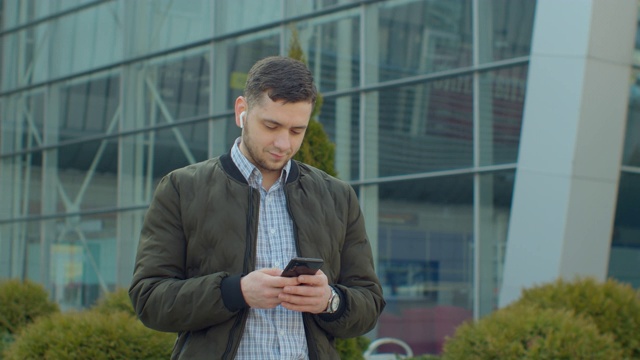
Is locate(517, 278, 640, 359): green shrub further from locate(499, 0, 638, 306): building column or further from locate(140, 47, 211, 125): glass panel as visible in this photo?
locate(140, 47, 211, 125): glass panel

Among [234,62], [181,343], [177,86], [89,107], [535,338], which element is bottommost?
[535,338]

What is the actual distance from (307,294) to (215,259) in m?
0.29

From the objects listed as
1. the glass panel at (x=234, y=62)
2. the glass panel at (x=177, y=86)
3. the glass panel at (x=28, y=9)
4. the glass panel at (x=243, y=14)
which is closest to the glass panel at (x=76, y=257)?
the glass panel at (x=177, y=86)

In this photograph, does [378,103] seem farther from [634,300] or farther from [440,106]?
[634,300]

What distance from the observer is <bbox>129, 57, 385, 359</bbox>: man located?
8.22ft

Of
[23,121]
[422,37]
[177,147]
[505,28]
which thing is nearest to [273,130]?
[505,28]

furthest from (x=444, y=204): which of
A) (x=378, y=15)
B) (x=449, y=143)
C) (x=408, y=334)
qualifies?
(x=378, y=15)

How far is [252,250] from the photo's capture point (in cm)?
260

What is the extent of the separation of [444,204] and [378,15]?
8.46 ft

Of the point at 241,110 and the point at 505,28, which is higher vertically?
the point at 505,28

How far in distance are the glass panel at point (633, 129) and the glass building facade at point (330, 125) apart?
15 millimetres

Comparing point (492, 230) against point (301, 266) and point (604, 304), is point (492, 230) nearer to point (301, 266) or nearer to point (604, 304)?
point (604, 304)

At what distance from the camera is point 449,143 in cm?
1155

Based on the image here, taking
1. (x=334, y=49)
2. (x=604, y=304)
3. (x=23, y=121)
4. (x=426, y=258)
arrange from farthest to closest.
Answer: (x=23, y=121) < (x=334, y=49) < (x=426, y=258) < (x=604, y=304)
